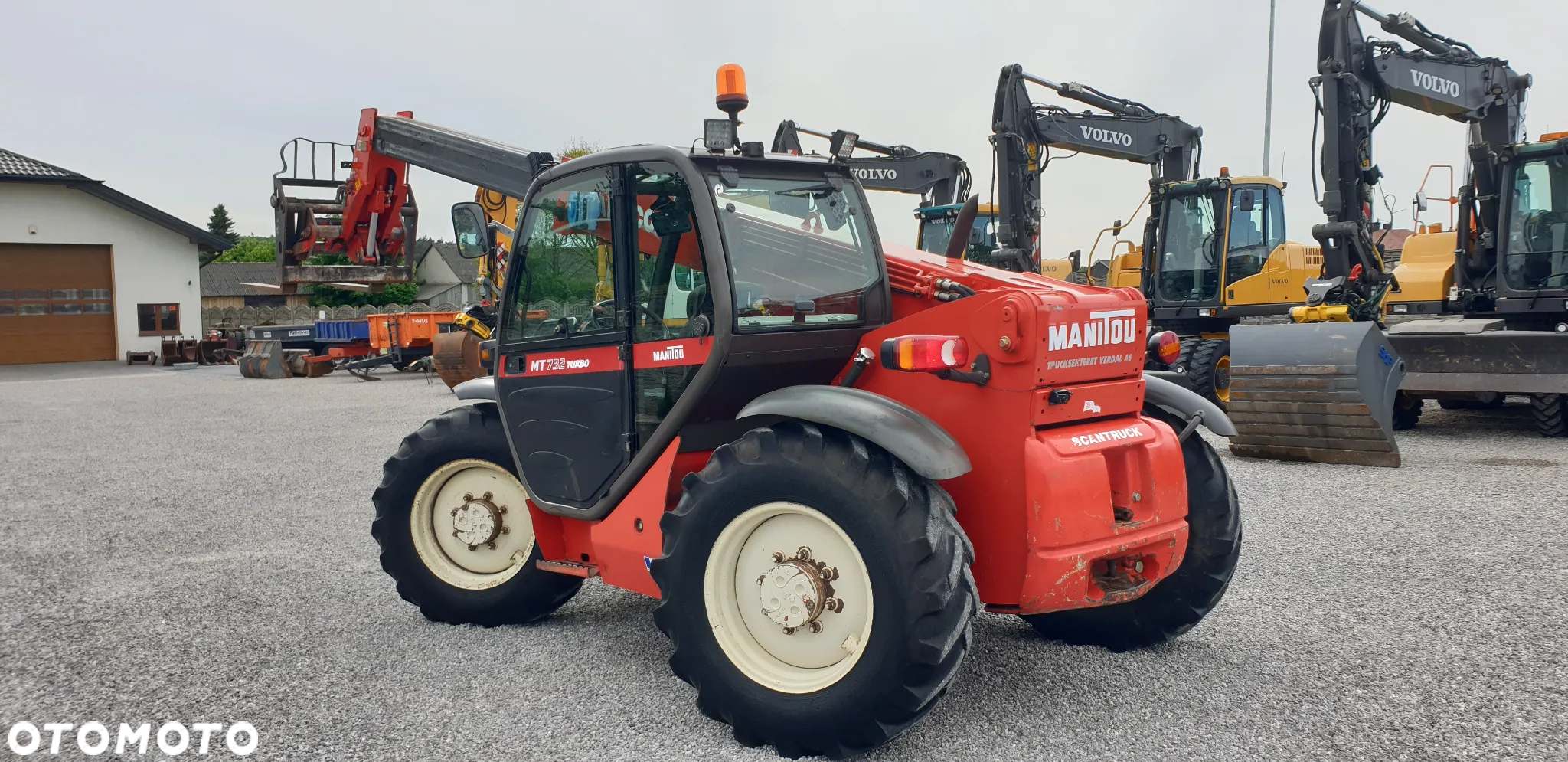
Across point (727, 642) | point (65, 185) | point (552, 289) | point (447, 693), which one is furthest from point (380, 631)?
point (65, 185)

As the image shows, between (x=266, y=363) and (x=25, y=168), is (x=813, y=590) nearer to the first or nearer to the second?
(x=266, y=363)

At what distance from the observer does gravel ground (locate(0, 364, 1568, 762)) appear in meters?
3.43

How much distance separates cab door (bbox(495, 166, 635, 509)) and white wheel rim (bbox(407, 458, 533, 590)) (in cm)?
32

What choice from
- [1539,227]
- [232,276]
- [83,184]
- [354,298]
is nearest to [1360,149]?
[1539,227]

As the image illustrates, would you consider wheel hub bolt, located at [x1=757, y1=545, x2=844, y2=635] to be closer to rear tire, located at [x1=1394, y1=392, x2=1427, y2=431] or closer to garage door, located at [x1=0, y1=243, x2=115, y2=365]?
rear tire, located at [x1=1394, y1=392, x2=1427, y2=431]

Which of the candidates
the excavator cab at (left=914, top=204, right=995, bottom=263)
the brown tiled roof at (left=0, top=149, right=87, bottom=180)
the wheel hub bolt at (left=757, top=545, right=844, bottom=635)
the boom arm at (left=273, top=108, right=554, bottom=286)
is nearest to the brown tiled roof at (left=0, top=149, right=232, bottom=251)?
the brown tiled roof at (left=0, top=149, right=87, bottom=180)

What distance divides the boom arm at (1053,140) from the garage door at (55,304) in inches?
1151

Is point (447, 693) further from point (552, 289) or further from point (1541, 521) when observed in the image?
point (1541, 521)

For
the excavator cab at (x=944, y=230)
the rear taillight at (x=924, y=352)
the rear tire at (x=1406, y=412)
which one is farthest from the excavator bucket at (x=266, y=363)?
the rear taillight at (x=924, y=352)

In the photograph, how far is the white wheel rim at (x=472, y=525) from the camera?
4.76m

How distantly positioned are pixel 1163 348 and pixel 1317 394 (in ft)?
16.8

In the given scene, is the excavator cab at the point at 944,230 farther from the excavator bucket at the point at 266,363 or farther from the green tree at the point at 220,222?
the green tree at the point at 220,222

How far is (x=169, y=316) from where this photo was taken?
34.1 meters

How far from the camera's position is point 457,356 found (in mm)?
17781
